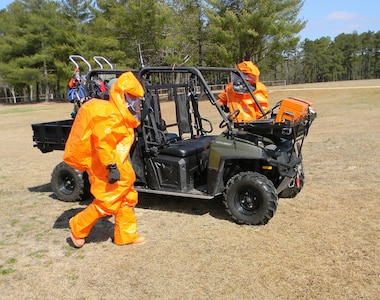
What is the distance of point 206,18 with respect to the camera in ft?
112

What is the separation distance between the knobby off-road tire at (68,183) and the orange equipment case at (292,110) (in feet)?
10.4

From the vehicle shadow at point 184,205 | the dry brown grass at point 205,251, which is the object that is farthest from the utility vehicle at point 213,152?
the dry brown grass at point 205,251

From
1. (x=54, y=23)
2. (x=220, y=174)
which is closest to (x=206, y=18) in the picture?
(x=54, y=23)

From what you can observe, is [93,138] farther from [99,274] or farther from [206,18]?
[206,18]

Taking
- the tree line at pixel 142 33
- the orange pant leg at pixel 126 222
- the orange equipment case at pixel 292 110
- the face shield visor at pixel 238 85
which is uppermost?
the tree line at pixel 142 33

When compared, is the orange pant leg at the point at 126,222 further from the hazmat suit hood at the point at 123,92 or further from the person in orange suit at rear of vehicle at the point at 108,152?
the hazmat suit hood at the point at 123,92

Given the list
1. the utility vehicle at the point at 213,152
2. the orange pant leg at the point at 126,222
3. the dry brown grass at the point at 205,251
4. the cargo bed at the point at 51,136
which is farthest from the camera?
the cargo bed at the point at 51,136

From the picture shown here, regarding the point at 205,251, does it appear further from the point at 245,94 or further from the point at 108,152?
the point at 245,94

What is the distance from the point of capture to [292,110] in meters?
4.62

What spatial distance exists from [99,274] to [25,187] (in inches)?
163

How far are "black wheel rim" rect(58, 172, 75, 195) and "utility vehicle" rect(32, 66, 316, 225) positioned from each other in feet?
0.21

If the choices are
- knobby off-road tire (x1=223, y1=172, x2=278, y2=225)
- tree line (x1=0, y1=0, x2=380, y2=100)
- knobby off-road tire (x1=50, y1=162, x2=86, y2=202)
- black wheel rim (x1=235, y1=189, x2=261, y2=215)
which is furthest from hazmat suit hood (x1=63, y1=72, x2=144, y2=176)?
tree line (x1=0, y1=0, x2=380, y2=100)

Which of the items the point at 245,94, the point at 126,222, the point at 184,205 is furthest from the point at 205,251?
the point at 245,94

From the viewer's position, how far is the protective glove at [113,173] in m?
4.07
